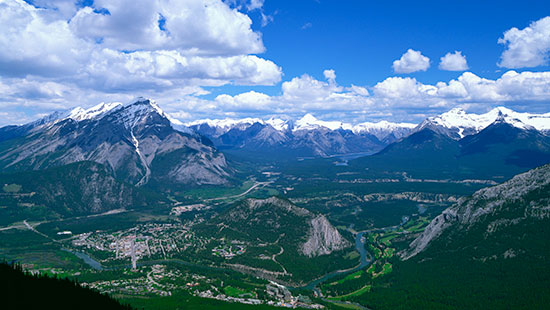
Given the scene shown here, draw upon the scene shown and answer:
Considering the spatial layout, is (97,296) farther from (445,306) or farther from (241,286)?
(445,306)

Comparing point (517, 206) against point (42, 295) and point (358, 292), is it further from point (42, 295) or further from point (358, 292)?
point (42, 295)

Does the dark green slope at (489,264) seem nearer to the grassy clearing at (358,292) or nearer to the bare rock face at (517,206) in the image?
the bare rock face at (517,206)

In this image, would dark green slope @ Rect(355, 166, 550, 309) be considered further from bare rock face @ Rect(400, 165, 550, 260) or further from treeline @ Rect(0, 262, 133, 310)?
treeline @ Rect(0, 262, 133, 310)

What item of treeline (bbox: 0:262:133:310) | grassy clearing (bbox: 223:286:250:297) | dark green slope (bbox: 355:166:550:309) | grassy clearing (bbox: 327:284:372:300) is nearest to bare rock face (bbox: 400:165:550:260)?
dark green slope (bbox: 355:166:550:309)

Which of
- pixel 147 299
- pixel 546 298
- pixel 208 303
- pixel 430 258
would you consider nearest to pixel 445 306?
pixel 546 298

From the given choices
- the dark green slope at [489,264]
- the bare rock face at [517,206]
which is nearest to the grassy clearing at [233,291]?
the dark green slope at [489,264]
